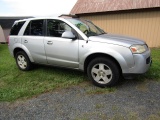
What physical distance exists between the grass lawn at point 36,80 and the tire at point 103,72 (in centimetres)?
62

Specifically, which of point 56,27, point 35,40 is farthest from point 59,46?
point 35,40

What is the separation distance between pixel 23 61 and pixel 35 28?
4.11 feet

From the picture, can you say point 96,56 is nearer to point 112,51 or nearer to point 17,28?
point 112,51

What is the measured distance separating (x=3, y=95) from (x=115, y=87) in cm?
272

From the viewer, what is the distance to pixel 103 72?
4238 mm

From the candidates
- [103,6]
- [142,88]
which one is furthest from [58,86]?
[103,6]

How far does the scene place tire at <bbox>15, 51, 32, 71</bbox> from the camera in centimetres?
562

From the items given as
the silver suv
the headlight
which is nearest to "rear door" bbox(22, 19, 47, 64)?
the silver suv

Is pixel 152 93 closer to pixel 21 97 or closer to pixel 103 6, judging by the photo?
pixel 21 97

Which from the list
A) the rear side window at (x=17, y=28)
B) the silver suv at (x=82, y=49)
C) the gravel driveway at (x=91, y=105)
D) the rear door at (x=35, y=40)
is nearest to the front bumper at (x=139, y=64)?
the silver suv at (x=82, y=49)

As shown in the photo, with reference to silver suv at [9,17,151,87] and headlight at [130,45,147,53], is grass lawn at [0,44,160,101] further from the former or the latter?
headlight at [130,45,147,53]

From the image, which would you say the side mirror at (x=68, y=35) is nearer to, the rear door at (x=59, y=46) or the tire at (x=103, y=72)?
the rear door at (x=59, y=46)

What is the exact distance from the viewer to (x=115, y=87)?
4355 mm

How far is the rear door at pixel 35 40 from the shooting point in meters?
5.04
